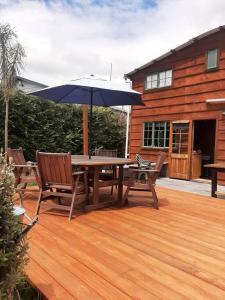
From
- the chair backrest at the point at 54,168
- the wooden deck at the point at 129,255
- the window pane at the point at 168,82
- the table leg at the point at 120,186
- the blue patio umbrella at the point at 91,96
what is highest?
the window pane at the point at 168,82

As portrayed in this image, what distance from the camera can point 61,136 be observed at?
10562mm

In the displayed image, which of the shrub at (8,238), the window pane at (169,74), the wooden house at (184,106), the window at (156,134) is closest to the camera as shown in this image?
the shrub at (8,238)

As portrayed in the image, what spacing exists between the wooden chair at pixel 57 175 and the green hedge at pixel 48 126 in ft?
17.6

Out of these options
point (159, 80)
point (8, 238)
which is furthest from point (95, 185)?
point (159, 80)

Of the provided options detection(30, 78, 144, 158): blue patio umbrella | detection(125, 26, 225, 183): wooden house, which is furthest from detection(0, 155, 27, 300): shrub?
detection(125, 26, 225, 183): wooden house

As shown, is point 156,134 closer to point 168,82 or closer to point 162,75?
point 168,82

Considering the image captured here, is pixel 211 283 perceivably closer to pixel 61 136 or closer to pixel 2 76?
pixel 2 76

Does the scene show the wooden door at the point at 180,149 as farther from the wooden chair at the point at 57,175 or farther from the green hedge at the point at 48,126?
the wooden chair at the point at 57,175

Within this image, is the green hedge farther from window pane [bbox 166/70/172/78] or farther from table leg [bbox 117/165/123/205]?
table leg [bbox 117/165/123/205]

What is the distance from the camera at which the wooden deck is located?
80.7 inches

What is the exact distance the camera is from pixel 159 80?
32.4 ft

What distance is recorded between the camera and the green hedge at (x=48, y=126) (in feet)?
30.3

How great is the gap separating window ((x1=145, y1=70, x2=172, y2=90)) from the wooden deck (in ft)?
20.4

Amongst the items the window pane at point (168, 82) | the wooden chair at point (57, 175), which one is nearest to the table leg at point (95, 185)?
the wooden chair at point (57, 175)
